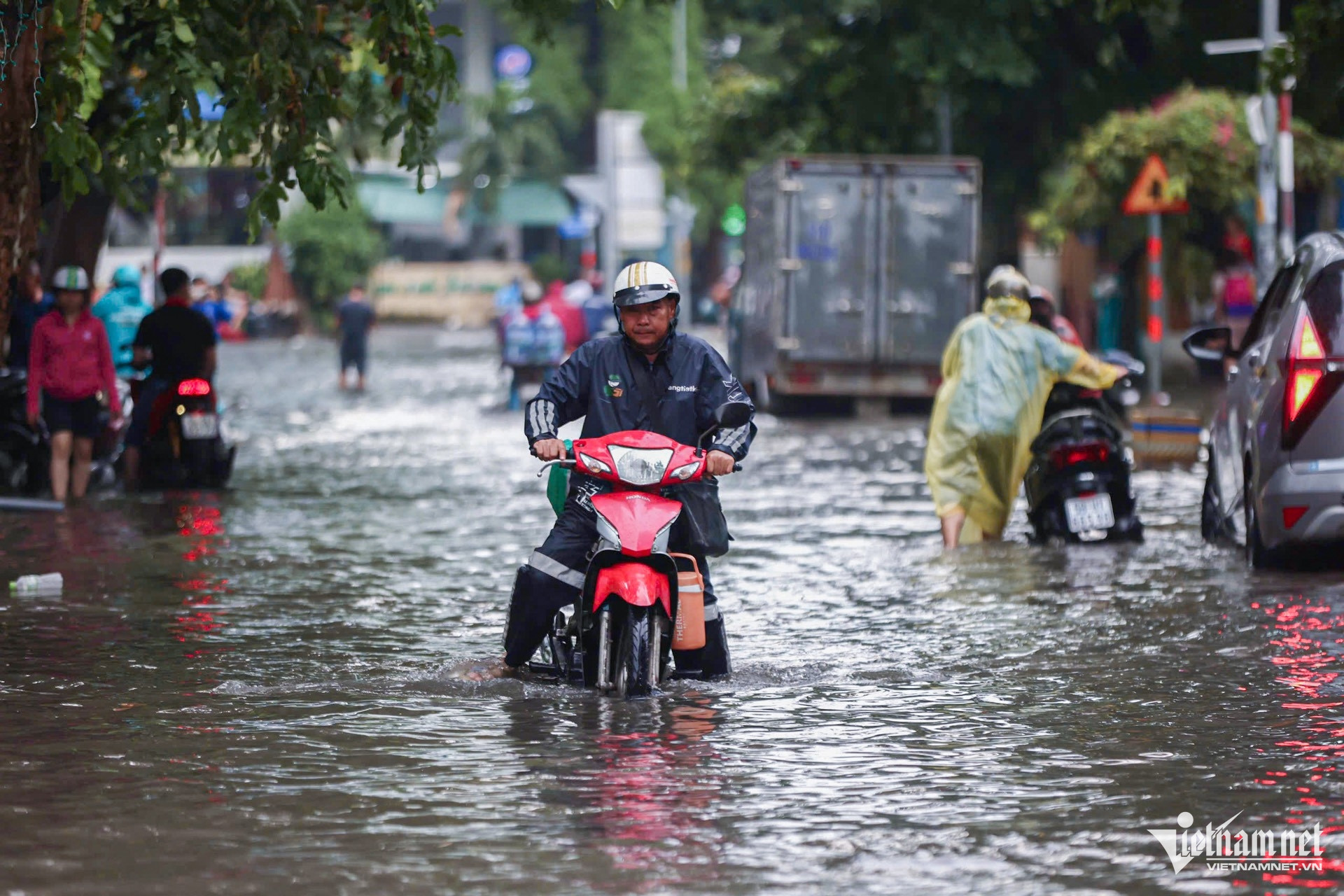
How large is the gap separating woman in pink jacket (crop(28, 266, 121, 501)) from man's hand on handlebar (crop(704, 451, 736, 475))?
8.65 metres

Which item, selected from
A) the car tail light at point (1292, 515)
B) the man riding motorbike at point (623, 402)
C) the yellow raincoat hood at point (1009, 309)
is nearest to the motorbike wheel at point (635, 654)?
the man riding motorbike at point (623, 402)

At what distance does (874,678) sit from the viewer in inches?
339

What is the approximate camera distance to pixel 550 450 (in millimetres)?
7809

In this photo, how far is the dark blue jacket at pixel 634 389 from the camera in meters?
8.14

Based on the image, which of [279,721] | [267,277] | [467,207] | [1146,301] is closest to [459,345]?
[267,277]

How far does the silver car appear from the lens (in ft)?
34.9

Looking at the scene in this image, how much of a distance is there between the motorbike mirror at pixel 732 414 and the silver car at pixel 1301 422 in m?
3.94

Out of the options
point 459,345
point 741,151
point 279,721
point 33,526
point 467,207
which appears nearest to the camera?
point 279,721

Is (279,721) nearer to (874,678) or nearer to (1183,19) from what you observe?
(874,678)

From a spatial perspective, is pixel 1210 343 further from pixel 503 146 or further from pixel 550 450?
pixel 503 146

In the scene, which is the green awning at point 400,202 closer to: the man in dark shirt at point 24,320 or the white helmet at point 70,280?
the man in dark shirt at point 24,320

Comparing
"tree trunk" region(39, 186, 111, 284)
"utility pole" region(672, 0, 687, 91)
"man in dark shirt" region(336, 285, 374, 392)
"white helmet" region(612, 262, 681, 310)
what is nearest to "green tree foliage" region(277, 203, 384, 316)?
"utility pole" region(672, 0, 687, 91)

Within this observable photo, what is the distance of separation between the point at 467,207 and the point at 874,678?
63111mm

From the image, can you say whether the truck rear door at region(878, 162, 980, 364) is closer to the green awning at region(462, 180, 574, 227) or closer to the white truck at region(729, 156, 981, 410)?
Result: the white truck at region(729, 156, 981, 410)
